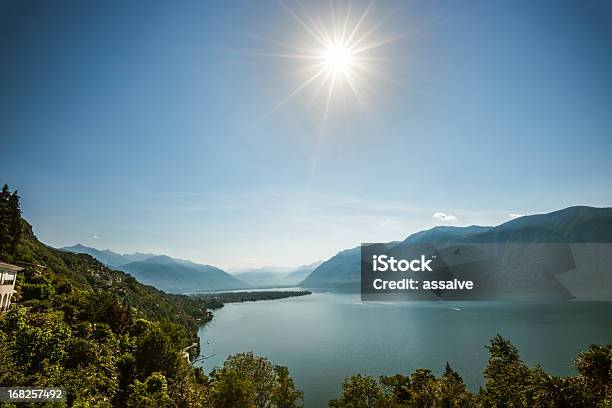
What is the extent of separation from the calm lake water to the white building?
3782cm

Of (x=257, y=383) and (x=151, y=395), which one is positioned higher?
(x=151, y=395)

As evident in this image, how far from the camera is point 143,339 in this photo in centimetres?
3130

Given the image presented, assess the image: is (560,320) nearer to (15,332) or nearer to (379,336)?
(379,336)

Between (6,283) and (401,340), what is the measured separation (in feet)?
265

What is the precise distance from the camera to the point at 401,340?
83.2 m

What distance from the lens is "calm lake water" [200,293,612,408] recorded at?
57750mm

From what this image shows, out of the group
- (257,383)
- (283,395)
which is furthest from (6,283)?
(283,395)

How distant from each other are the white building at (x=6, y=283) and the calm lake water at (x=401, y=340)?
37821 millimetres

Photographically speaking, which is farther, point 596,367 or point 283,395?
point 283,395

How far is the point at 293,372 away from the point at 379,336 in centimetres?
3809

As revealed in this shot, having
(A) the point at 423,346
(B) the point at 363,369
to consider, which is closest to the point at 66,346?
(B) the point at 363,369

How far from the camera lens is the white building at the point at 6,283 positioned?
28.7m

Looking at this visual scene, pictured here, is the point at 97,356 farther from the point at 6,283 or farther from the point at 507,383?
the point at 507,383

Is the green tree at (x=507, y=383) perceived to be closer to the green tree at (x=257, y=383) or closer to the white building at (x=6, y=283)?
the green tree at (x=257, y=383)
